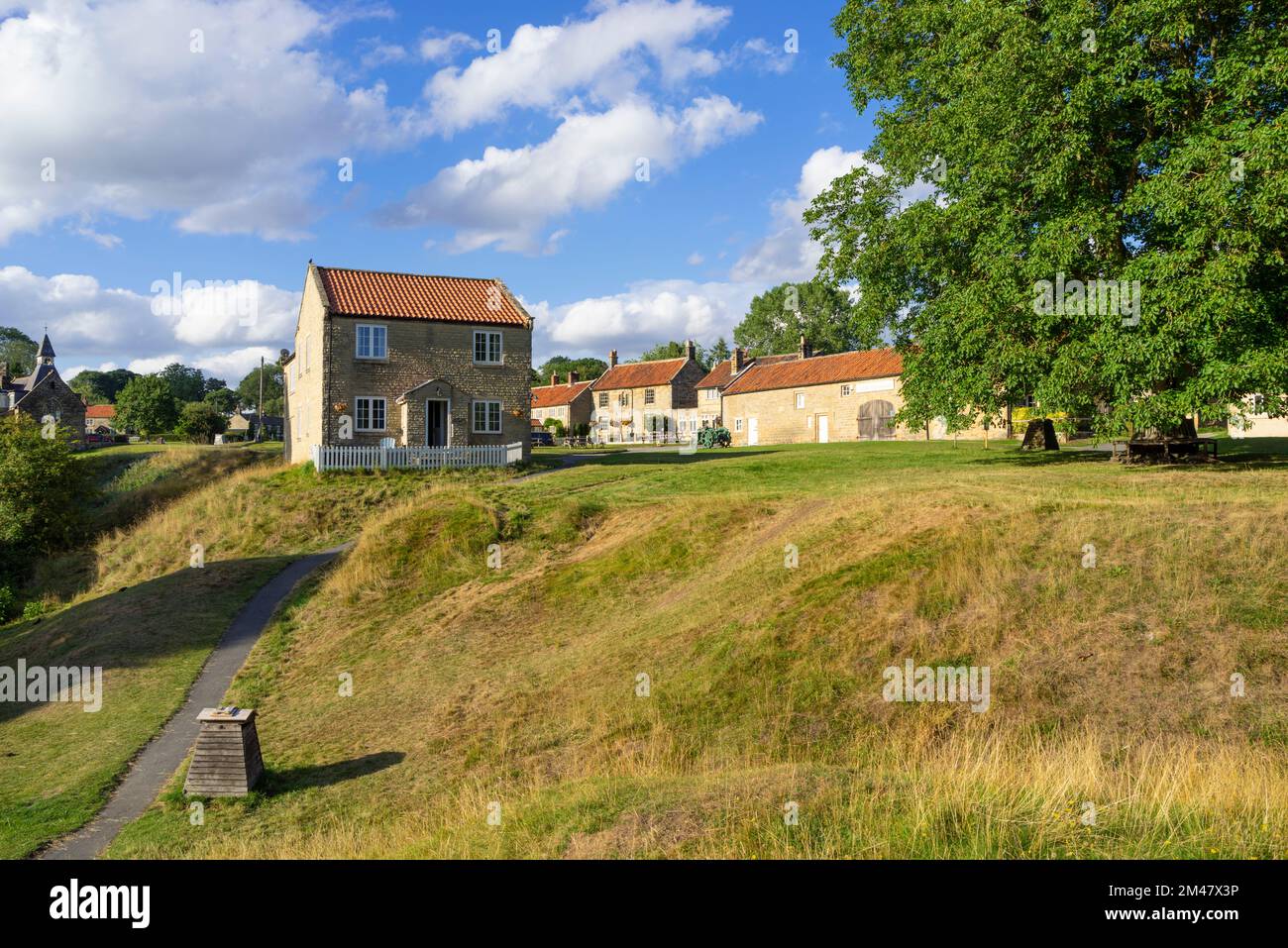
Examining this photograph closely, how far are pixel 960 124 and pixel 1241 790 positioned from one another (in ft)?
77.9

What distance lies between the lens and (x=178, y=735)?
1590 cm

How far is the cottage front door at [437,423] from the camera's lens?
38656 mm

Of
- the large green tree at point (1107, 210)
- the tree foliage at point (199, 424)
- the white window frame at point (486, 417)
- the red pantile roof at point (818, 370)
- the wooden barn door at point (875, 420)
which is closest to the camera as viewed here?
the large green tree at point (1107, 210)

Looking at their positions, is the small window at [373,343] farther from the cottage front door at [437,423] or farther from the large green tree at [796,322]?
the large green tree at [796,322]

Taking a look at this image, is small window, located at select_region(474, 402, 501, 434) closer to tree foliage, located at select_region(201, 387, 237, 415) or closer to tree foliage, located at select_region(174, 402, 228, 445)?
tree foliage, located at select_region(174, 402, 228, 445)

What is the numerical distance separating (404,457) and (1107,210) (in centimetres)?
2743

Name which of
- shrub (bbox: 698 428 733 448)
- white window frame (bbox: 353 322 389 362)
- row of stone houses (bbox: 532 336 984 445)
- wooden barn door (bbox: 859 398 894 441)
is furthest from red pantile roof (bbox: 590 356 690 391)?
white window frame (bbox: 353 322 389 362)

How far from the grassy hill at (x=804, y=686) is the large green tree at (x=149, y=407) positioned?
240 feet

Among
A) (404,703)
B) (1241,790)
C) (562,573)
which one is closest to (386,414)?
(562,573)
